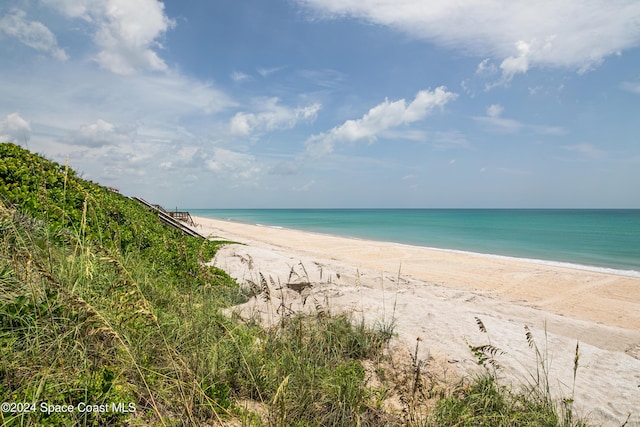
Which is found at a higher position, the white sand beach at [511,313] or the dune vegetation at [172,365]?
the dune vegetation at [172,365]

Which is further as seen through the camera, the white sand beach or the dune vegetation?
the white sand beach

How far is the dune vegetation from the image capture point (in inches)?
94.1

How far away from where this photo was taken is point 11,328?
2635 millimetres

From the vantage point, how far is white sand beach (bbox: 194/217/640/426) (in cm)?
459

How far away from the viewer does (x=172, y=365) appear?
9.87ft

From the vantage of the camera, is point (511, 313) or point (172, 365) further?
point (511, 313)

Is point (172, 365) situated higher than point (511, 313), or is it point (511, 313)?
point (172, 365)

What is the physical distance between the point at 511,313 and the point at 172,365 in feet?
29.7

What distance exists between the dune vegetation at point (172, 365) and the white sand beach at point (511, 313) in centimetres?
70

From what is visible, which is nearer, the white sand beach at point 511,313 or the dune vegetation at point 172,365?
the dune vegetation at point 172,365

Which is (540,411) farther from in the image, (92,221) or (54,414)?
(92,221)

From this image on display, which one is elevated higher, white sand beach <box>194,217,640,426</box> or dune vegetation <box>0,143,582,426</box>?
dune vegetation <box>0,143,582,426</box>

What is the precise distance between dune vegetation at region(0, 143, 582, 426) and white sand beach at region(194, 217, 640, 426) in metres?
0.70

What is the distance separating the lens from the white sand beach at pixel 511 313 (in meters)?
4.59
